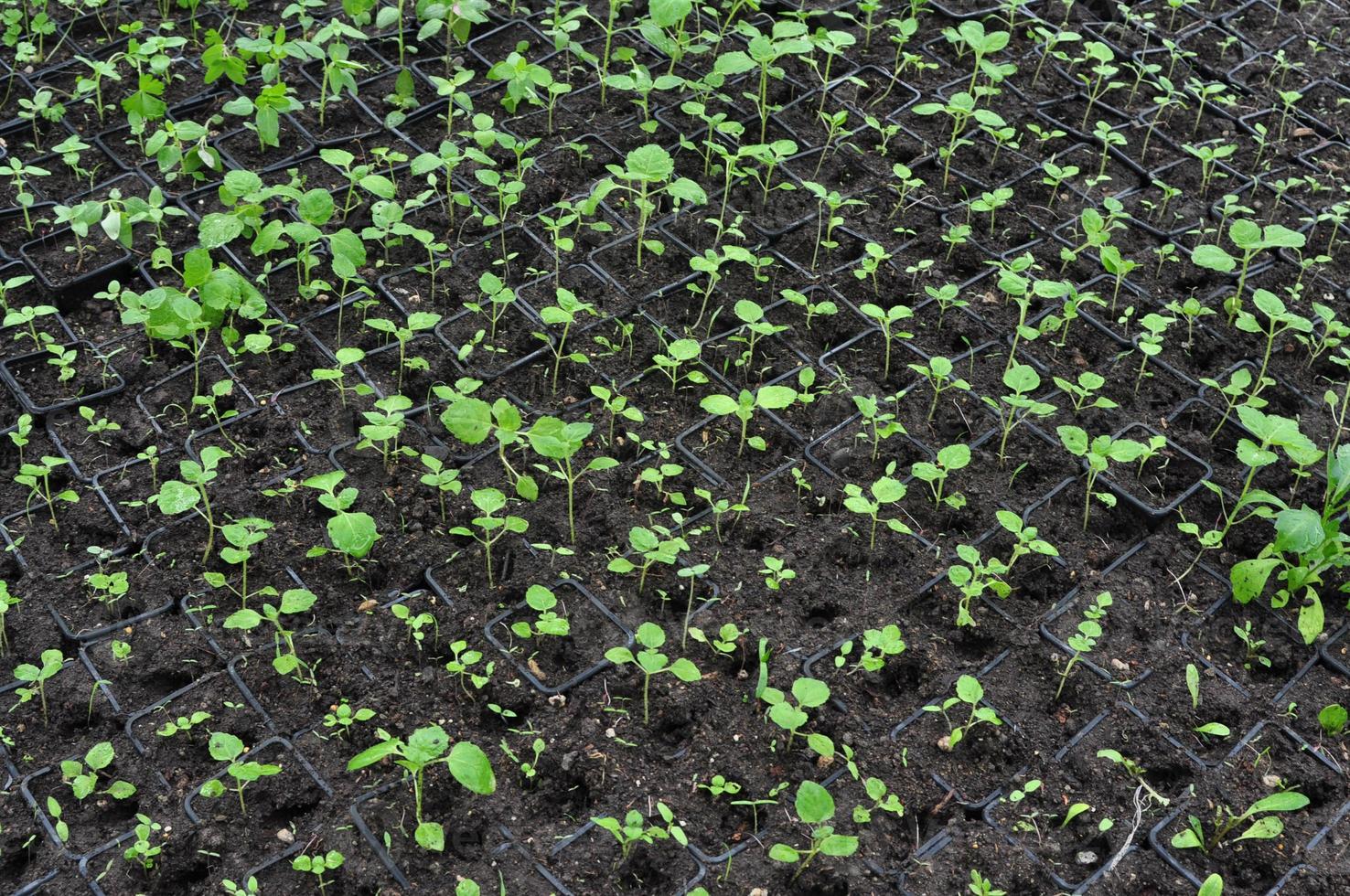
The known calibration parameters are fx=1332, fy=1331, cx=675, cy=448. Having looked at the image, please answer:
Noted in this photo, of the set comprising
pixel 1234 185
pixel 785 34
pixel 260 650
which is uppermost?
pixel 785 34

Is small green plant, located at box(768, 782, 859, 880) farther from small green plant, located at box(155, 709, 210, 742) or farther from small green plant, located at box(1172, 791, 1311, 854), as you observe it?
small green plant, located at box(155, 709, 210, 742)

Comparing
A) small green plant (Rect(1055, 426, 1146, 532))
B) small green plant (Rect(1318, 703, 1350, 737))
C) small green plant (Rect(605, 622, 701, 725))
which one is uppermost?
small green plant (Rect(1055, 426, 1146, 532))

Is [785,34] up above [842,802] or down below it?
above

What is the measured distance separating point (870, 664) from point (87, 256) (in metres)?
2.25

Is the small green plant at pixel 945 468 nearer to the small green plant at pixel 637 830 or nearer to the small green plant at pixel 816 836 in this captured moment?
the small green plant at pixel 816 836

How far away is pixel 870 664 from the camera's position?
2.51 meters

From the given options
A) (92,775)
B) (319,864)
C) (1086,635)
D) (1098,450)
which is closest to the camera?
(319,864)

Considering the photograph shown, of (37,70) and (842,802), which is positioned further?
(37,70)

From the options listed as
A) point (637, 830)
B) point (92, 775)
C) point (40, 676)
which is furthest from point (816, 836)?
point (40, 676)

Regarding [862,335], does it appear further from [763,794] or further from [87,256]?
[87,256]

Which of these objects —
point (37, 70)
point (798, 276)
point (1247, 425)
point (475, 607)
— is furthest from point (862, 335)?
point (37, 70)

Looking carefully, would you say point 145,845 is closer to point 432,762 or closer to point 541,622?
point 432,762

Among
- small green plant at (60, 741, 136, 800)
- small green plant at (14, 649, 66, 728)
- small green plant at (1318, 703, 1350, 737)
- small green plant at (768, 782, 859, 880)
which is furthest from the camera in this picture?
small green plant at (1318, 703, 1350, 737)

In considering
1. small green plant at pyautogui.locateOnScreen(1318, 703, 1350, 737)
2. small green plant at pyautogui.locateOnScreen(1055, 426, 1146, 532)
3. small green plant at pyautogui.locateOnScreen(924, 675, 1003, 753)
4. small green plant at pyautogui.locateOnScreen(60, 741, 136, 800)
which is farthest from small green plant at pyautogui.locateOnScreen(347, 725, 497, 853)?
small green plant at pyautogui.locateOnScreen(1318, 703, 1350, 737)
